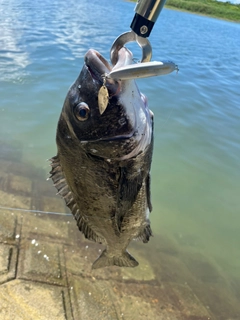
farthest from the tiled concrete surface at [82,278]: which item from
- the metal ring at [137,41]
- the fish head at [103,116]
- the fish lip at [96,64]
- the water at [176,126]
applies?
the metal ring at [137,41]

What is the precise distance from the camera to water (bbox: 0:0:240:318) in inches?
229

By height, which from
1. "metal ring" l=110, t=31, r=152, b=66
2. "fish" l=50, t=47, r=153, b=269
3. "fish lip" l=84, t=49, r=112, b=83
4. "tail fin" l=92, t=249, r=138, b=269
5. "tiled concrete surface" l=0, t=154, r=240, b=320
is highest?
"metal ring" l=110, t=31, r=152, b=66

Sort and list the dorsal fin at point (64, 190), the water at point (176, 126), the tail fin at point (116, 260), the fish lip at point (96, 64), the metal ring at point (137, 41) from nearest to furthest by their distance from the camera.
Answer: the metal ring at point (137, 41)
the fish lip at point (96, 64)
the dorsal fin at point (64, 190)
the tail fin at point (116, 260)
the water at point (176, 126)

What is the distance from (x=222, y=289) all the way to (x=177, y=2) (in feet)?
176

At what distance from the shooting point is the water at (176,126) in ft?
19.1

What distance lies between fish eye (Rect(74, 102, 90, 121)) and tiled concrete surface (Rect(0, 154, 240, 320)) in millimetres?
2533

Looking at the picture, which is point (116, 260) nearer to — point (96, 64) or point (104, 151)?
point (104, 151)

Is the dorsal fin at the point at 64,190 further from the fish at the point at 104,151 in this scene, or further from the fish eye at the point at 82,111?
the fish eye at the point at 82,111

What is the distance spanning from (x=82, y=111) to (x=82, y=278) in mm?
2903

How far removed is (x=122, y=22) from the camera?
2469 centimetres

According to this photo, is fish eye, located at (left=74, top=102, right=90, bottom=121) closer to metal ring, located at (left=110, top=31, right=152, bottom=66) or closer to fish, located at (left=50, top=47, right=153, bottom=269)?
fish, located at (left=50, top=47, right=153, bottom=269)

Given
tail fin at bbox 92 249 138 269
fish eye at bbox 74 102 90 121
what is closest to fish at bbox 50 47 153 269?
fish eye at bbox 74 102 90 121

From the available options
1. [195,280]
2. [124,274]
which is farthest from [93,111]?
[195,280]

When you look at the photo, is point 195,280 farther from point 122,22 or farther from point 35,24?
point 122,22
